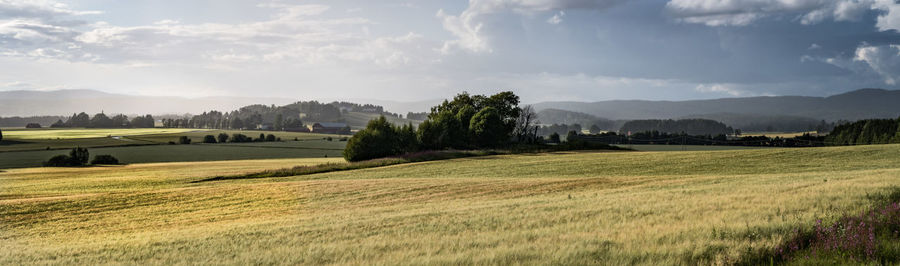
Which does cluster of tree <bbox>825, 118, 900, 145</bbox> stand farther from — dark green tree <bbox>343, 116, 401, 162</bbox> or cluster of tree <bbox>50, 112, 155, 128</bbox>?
cluster of tree <bbox>50, 112, 155, 128</bbox>

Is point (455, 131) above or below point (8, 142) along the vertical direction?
above

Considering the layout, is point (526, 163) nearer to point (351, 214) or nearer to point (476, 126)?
point (476, 126)

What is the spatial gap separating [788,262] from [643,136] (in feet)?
429

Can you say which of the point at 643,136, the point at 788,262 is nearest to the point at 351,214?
the point at 788,262

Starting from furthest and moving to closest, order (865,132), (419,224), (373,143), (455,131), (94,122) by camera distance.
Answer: (94,122) → (865,132) → (455,131) → (373,143) → (419,224)

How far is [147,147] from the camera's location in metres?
93.8

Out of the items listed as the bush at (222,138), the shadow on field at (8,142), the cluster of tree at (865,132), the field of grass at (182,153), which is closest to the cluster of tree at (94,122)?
the bush at (222,138)

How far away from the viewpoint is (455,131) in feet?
258

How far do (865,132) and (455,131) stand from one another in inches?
3612

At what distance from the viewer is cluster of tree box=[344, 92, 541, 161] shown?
6681cm

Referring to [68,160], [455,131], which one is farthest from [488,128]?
[68,160]

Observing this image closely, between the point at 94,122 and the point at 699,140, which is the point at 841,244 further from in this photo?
the point at 94,122

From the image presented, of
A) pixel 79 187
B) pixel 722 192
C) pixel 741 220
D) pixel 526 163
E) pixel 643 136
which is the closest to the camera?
pixel 741 220

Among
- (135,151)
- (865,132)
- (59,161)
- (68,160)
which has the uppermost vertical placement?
(865,132)
